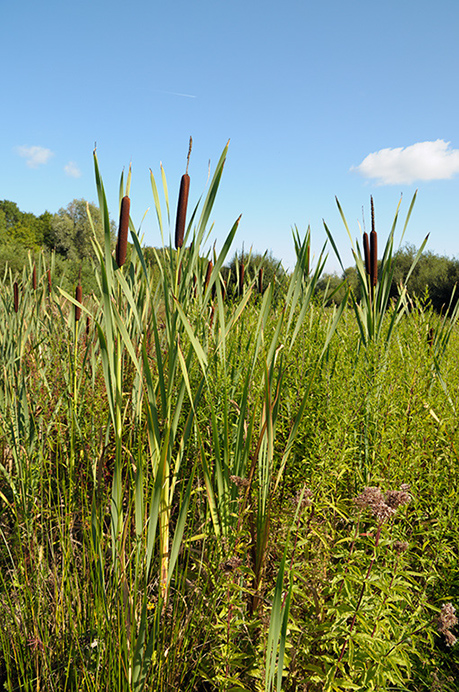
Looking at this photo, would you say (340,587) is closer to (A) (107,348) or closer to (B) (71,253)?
(A) (107,348)

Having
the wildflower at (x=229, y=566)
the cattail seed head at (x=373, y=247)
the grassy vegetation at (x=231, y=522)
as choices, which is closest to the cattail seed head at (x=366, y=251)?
the cattail seed head at (x=373, y=247)

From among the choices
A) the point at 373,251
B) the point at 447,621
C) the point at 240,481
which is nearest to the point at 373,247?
the point at 373,251

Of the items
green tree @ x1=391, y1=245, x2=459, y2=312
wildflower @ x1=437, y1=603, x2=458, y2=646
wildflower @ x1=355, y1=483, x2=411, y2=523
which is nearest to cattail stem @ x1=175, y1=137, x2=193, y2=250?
wildflower @ x1=355, y1=483, x2=411, y2=523

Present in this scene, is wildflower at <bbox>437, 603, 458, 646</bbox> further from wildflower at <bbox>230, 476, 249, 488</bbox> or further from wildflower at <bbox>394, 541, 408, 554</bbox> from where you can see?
wildflower at <bbox>230, 476, 249, 488</bbox>

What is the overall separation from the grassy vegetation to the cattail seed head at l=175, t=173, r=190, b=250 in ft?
0.22

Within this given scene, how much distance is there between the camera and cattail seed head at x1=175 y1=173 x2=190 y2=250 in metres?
1.24

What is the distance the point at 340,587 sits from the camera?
4.10 ft

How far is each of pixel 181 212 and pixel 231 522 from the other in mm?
1011

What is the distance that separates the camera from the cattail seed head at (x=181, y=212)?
1243 millimetres

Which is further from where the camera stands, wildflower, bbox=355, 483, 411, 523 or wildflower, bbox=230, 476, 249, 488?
wildflower, bbox=230, 476, 249, 488

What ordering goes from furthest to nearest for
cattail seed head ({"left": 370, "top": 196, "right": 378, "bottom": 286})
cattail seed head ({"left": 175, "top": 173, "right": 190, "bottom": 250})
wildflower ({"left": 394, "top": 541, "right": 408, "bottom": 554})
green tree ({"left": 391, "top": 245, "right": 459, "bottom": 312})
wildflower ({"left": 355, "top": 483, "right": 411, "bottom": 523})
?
green tree ({"left": 391, "top": 245, "right": 459, "bottom": 312})
cattail seed head ({"left": 370, "top": 196, "right": 378, "bottom": 286})
cattail seed head ({"left": 175, "top": 173, "right": 190, "bottom": 250})
wildflower ({"left": 394, "top": 541, "right": 408, "bottom": 554})
wildflower ({"left": 355, "top": 483, "right": 411, "bottom": 523})

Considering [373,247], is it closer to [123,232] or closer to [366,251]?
[366,251]

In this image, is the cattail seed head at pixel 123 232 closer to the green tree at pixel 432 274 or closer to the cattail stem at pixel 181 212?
the cattail stem at pixel 181 212

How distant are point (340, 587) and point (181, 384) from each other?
79 centimetres
